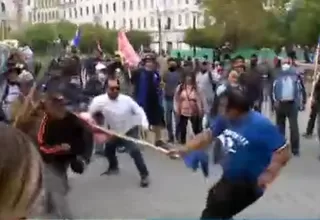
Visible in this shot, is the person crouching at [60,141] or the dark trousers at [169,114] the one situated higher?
the person crouching at [60,141]

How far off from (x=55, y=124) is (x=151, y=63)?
645cm

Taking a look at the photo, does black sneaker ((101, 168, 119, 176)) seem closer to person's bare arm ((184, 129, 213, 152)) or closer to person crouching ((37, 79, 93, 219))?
person crouching ((37, 79, 93, 219))

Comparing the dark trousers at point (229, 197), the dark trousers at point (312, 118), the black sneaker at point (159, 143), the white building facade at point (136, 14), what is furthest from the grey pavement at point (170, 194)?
the white building facade at point (136, 14)

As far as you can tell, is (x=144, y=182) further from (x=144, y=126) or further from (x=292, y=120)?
(x=292, y=120)

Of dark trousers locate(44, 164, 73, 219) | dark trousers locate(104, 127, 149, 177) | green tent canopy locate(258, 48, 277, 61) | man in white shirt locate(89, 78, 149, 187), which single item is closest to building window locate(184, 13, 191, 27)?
green tent canopy locate(258, 48, 277, 61)

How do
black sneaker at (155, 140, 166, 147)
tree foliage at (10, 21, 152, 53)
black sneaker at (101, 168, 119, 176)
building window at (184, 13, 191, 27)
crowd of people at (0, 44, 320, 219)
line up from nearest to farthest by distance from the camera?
crowd of people at (0, 44, 320, 219) < black sneaker at (101, 168, 119, 176) < black sneaker at (155, 140, 166, 147) < tree foliage at (10, 21, 152, 53) < building window at (184, 13, 191, 27)

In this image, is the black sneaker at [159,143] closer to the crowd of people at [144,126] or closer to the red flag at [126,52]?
the crowd of people at [144,126]

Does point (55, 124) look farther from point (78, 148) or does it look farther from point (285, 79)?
point (285, 79)

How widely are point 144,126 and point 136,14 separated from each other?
117 meters

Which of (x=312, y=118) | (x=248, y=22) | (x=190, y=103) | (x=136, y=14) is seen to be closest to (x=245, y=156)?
(x=190, y=103)

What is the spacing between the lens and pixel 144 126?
419 inches

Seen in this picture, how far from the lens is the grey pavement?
898 cm

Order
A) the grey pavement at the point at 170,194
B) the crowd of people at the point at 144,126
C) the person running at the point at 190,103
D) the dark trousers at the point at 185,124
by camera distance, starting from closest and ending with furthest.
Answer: the crowd of people at the point at 144,126, the grey pavement at the point at 170,194, the person running at the point at 190,103, the dark trousers at the point at 185,124

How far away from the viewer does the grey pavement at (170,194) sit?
29.5 feet
